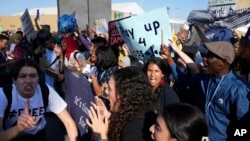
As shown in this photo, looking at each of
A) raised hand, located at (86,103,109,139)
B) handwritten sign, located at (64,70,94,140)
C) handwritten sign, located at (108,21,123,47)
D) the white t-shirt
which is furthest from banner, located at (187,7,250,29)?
raised hand, located at (86,103,109,139)

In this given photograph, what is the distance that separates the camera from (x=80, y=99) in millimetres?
3232

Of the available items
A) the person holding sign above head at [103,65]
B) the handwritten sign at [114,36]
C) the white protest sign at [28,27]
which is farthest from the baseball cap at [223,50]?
the white protest sign at [28,27]

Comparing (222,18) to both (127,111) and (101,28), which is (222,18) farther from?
(101,28)

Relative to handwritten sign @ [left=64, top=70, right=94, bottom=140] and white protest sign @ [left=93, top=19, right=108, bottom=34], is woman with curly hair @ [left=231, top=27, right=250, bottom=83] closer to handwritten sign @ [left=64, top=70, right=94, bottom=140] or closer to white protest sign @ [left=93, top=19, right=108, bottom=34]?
handwritten sign @ [left=64, top=70, right=94, bottom=140]

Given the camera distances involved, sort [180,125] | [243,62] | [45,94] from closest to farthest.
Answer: [180,125] → [45,94] → [243,62]

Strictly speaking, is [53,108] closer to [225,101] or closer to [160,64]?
[160,64]

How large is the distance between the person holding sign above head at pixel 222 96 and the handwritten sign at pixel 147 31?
110cm

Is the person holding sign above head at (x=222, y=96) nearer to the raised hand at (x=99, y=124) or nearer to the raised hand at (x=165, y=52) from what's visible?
the raised hand at (x=165, y=52)

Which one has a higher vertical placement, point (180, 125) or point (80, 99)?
point (180, 125)

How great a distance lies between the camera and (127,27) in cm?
455

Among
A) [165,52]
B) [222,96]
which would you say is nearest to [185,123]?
[222,96]

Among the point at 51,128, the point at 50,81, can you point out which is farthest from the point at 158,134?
the point at 50,81

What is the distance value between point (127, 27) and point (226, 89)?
1.93 meters

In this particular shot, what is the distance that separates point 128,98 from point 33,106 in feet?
3.34
